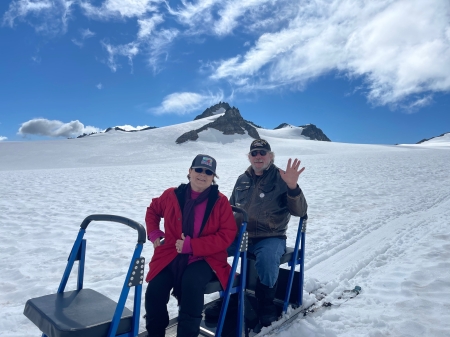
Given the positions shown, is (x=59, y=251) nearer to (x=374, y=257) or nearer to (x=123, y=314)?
(x=123, y=314)

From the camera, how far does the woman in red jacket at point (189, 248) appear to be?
2854mm

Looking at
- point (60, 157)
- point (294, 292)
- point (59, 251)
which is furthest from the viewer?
point (60, 157)


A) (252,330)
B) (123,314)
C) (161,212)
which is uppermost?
(161,212)

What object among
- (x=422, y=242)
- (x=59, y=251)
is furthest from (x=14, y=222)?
(x=422, y=242)

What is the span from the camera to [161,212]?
134 inches

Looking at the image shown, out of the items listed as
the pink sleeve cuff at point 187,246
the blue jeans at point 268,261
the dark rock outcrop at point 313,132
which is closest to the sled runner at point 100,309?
the pink sleeve cuff at point 187,246

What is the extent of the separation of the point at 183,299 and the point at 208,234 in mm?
599

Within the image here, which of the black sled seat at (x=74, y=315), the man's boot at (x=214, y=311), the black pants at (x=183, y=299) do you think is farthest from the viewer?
the man's boot at (x=214, y=311)

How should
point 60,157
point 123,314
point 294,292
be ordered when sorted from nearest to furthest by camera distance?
point 123,314
point 294,292
point 60,157

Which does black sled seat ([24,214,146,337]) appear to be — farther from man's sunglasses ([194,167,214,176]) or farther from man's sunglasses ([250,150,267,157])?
man's sunglasses ([250,150,267,157])

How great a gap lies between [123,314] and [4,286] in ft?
10.6

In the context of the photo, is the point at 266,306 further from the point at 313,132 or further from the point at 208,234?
the point at 313,132

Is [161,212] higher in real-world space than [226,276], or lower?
higher

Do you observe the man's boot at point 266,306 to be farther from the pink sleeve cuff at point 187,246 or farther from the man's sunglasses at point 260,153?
the man's sunglasses at point 260,153
